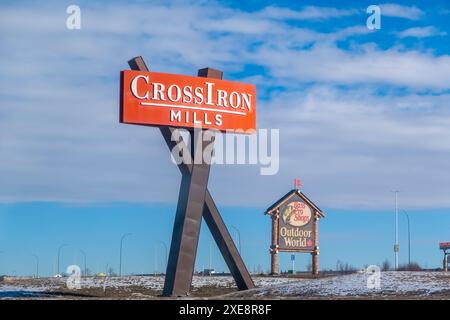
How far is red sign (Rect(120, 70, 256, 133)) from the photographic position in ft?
134

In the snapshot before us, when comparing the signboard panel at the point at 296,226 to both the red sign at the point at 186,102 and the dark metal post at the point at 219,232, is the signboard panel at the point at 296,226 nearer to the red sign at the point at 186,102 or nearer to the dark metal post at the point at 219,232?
the dark metal post at the point at 219,232

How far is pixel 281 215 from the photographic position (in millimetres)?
65625

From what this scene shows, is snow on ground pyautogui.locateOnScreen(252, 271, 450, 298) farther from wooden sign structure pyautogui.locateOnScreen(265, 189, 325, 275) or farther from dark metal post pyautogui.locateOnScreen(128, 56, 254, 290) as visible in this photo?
wooden sign structure pyautogui.locateOnScreen(265, 189, 325, 275)

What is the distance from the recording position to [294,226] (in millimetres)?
65812

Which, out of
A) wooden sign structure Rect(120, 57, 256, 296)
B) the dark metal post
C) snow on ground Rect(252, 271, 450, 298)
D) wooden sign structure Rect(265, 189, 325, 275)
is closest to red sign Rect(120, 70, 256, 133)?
wooden sign structure Rect(120, 57, 256, 296)

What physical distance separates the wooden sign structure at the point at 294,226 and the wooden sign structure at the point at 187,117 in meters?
21.3

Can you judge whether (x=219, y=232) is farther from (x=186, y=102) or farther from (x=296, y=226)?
(x=296, y=226)

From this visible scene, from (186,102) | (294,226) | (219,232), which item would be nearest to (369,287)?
(219,232)

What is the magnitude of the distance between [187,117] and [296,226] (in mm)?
25805

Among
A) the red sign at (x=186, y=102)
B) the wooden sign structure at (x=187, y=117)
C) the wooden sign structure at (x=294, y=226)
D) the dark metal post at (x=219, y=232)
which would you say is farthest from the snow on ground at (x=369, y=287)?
the wooden sign structure at (x=294, y=226)

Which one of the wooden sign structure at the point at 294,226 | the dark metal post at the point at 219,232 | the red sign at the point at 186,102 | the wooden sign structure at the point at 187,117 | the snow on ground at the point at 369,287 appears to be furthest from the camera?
the wooden sign structure at the point at 294,226

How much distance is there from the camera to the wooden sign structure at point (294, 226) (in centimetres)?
6519
